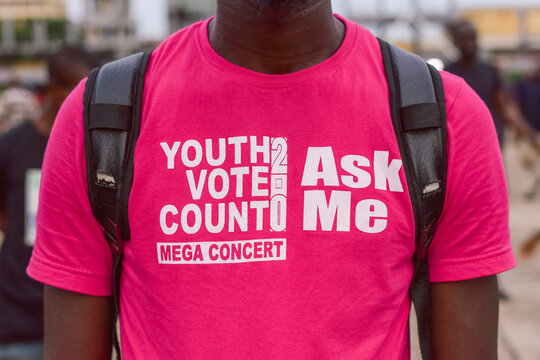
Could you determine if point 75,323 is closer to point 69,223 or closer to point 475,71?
point 69,223

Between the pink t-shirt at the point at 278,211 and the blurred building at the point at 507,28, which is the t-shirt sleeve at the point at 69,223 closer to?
the pink t-shirt at the point at 278,211

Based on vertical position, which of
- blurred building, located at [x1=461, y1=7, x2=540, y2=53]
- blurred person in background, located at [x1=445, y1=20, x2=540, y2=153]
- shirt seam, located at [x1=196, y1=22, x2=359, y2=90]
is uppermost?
blurred building, located at [x1=461, y1=7, x2=540, y2=53]

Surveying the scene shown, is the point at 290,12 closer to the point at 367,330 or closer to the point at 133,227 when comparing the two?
the point at 133,227

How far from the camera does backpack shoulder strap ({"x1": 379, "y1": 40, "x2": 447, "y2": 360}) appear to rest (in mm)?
1492

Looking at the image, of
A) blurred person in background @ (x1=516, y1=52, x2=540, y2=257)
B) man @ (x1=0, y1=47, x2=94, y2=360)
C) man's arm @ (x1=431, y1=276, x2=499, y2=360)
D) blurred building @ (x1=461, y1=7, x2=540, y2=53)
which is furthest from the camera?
blurred building @ (x1=461, y1=7, x2=540, y2=53)

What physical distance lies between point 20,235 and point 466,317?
7.79 feet

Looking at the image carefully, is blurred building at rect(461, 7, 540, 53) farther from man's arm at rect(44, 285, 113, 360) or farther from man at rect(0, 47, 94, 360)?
man's arm at rect(44, 285, 113, 360)

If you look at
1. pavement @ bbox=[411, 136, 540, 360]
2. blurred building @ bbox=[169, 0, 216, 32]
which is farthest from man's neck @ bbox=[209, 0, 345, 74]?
blurred building @ bbox=[169, 0, 216, 32]

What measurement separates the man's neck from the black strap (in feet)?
0.76

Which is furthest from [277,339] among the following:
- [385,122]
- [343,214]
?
[385,122]

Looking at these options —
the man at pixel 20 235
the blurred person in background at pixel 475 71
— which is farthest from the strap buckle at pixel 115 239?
the blurred person in background at pixel 475 71

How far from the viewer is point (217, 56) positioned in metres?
1.59

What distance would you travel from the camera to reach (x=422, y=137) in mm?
1498

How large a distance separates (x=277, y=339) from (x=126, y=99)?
1.91 ft
